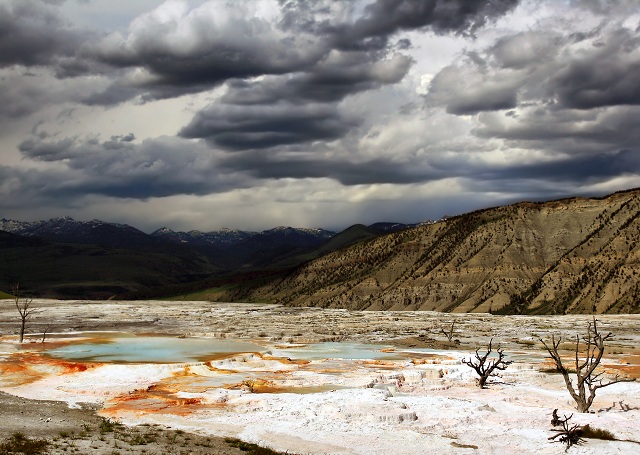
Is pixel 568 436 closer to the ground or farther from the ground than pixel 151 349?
farther from the ground

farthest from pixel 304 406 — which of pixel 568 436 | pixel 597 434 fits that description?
pixel 597 434

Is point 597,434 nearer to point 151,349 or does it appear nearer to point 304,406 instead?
point 304,406

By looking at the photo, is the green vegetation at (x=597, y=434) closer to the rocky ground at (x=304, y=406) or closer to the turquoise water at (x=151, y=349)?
the rocky ground at (x=304, y=406)

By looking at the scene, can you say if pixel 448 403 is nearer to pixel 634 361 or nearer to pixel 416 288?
pixel 634 361

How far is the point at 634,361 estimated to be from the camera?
63719 mm

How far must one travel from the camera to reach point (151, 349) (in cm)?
7450

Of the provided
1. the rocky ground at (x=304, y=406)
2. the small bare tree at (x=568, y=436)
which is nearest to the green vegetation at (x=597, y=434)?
the small bare tree at (x=568, y=436)

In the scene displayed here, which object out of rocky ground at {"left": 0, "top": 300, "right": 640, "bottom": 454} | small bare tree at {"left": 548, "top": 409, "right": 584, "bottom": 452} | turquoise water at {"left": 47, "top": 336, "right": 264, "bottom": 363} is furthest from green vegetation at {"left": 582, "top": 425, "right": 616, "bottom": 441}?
turquoise water at {"left": 47, "top": 336, "right": 264, "bottom": 363}

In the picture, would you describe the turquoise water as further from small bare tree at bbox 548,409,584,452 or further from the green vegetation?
the green vegetation

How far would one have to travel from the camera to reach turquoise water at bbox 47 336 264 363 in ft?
212

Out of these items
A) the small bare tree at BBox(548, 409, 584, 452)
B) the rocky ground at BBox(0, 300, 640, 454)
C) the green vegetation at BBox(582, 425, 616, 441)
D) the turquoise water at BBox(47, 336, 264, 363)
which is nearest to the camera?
the small bare tree at BBox(548, 409, 584, 452)

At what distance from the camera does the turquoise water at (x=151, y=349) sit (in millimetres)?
64500

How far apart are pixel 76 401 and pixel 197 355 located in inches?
1130

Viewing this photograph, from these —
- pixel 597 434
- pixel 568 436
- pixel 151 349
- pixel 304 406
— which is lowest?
pixel 151 349
